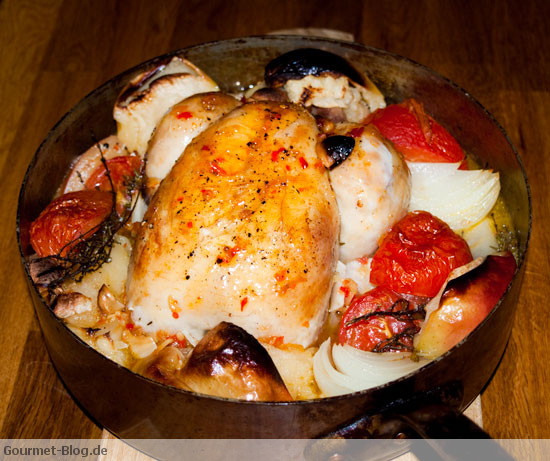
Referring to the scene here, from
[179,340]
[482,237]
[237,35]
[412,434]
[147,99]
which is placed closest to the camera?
[412,434]

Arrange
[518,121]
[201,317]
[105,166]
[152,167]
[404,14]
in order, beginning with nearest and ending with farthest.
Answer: [201,317]
[152,167]
[105,166]
[518,121]
[404,14]

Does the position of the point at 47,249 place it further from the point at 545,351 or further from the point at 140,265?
the point at 545,351

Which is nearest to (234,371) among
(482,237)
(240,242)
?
(240,242)

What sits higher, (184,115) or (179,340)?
(184,115)

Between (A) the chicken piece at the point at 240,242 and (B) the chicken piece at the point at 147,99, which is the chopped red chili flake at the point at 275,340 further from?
(B) the chicken piece at the point at 147,99

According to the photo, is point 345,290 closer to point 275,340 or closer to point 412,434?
point 275,340

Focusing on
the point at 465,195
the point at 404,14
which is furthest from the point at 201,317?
the point at 404,14

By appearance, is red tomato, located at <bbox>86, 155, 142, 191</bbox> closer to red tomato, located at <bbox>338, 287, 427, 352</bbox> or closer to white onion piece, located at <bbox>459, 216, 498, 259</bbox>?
red tomato, located at <bbox>338, 287, 427, 352</bbox>
